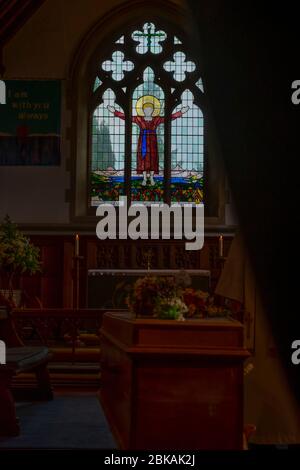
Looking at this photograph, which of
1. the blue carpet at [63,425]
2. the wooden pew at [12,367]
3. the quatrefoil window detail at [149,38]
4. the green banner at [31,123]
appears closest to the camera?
the blue carpet at [63,425]

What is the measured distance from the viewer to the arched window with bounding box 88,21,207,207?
10820 mm

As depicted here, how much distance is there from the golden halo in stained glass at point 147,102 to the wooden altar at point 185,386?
830 cm

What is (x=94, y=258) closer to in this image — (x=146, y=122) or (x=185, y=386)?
(x=146, y=122)

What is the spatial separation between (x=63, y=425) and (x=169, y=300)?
1.54 metres

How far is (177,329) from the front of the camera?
9.31 feet


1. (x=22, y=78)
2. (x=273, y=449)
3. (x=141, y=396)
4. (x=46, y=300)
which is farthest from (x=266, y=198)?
(x=22, y=78)

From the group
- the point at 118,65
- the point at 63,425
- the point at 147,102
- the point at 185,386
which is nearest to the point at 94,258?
the point at 147,102

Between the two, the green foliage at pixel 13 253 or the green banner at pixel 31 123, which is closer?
the green foliage at pixel 13 253

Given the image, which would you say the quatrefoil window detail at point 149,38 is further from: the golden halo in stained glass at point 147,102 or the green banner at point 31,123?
the green banner at point 31,123

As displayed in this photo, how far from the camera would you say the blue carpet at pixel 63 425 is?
373cm

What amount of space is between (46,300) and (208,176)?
2.87 meters

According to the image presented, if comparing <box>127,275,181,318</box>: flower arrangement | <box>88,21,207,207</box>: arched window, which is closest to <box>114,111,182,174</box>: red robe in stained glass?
<box>88,21,207,207</box>: arched window

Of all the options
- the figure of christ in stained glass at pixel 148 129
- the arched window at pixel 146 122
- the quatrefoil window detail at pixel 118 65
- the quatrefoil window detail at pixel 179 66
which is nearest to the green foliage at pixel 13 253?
the arched window at pixel 146 122

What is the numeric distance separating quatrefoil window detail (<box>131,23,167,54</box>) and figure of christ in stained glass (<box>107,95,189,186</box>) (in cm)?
68
